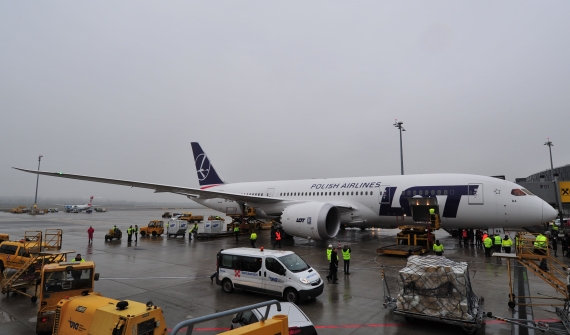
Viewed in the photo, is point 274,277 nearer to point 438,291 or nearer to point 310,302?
point 310,302

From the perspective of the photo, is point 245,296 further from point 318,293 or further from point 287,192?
point 287,192

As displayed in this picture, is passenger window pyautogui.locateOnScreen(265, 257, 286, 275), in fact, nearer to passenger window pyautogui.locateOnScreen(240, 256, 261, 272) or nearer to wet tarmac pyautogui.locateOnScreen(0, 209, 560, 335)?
passenger window pyautogui.locateOnScreen(240, 256, 261, 272)

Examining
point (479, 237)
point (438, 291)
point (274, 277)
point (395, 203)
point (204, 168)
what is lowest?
point (274, 277)

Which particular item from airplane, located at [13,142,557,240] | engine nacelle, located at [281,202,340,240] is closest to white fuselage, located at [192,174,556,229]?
airplane, located at [13,142,557,240]

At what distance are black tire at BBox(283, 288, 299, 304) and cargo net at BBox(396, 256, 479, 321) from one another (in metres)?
2.73

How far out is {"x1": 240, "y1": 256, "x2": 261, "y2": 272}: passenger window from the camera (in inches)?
391

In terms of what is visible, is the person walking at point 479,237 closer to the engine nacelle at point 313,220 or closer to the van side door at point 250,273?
the engine nacelle at point 313,220

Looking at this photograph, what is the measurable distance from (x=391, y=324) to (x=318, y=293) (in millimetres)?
2292

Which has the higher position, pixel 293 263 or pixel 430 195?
pixel 430 195

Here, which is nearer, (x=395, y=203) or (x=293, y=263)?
(x=293, y=263)

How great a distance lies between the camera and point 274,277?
31.2 feet

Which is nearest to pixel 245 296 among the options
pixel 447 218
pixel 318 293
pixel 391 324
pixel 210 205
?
pixel 318 293

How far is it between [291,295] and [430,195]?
12794 millimetres

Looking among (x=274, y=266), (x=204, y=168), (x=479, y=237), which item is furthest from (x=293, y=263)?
(x=204, y=168)
